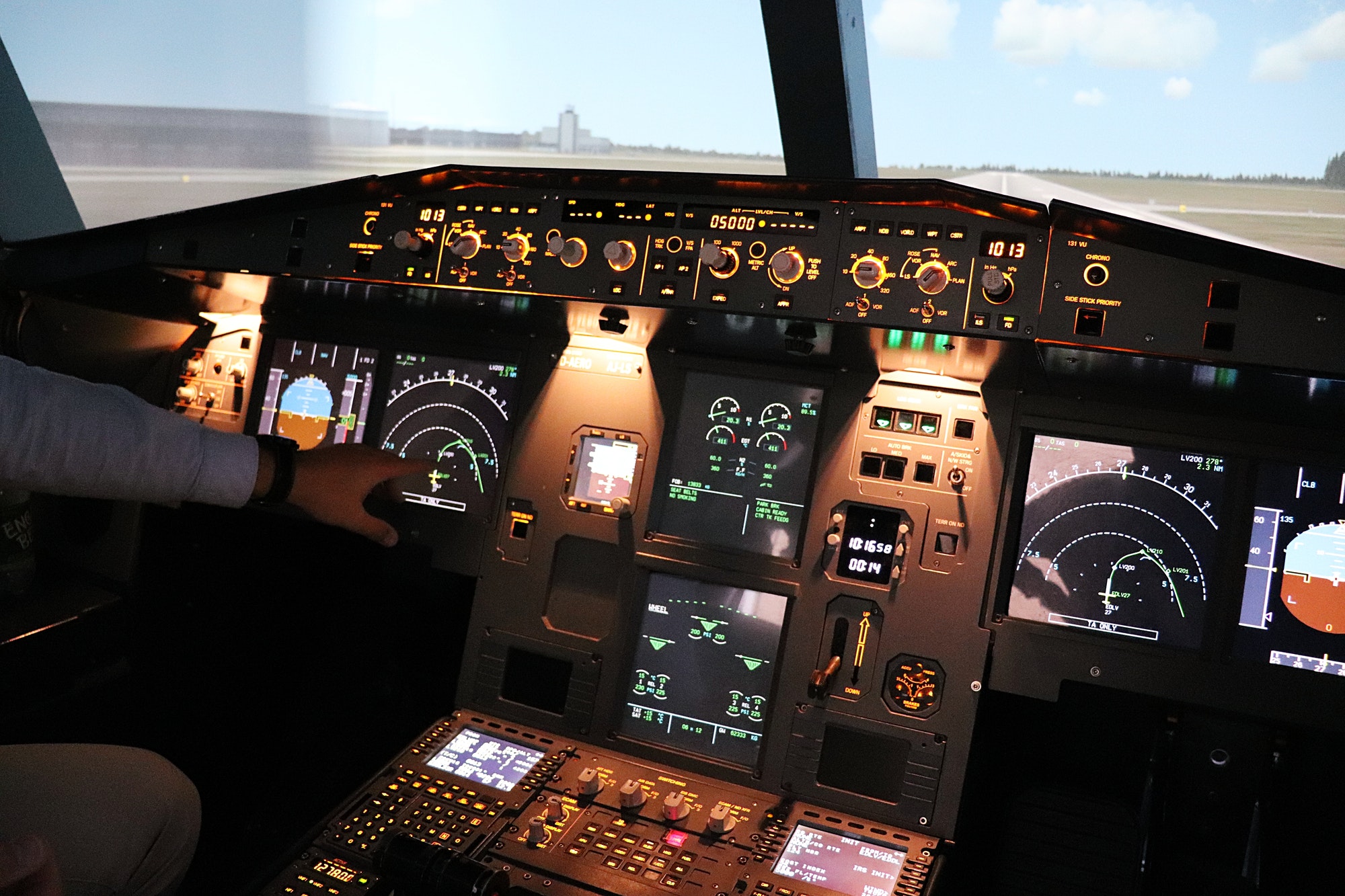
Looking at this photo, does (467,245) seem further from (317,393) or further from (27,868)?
(27,868)

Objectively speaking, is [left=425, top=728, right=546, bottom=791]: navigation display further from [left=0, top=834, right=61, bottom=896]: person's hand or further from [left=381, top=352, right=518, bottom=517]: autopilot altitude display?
[left=0, top=834, right=61, bottom=896]: person's hand

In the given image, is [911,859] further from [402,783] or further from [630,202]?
[630,202]

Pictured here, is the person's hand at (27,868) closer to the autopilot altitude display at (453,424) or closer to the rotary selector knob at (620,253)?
the rotary selector knob at (620,253)

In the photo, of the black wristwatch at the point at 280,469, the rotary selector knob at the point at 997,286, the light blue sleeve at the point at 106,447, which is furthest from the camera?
the black wristwatch at the point at 280,469

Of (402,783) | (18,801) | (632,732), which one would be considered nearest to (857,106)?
(632,732)

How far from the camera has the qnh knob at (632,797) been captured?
2006mm

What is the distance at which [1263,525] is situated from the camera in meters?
1.97

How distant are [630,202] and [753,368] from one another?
0.47 m

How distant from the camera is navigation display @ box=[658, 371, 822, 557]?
2238mm

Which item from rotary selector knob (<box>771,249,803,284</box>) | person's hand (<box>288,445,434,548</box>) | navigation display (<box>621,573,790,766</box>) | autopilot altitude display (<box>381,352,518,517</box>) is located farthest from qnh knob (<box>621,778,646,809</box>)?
rotary selector knob (<box>771,249,803,284</box>)

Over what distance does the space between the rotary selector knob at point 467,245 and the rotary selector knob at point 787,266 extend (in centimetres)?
59

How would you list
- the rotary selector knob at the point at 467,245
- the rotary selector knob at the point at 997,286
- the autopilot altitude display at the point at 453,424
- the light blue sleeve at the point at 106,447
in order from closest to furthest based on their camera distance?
the light blue sleeve at the point at 106,447
the rotary selector knob at the point at 997,286
the rotary selector knob at the point at 467,245
the autopilot altitude display at the point at 453,424

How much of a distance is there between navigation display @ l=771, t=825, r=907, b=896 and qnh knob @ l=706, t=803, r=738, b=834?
11cm

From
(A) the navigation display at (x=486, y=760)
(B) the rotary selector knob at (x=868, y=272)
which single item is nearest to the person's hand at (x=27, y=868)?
(A) the navigation display at (x=486, y=760)
